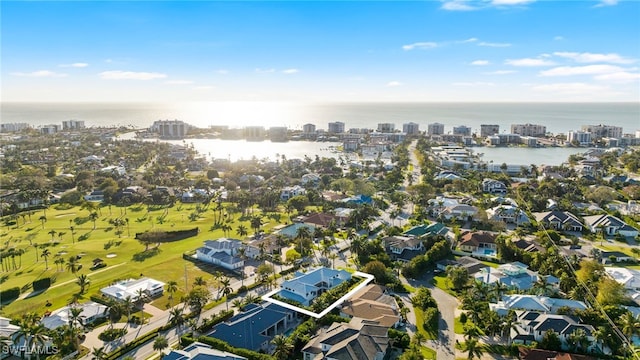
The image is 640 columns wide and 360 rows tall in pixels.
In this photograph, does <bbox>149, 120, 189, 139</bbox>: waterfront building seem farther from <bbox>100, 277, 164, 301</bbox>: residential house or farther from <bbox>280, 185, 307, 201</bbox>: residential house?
<bbox>100, 277, 164, 301</bbox>: residential house

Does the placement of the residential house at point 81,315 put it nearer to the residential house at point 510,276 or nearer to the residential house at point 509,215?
the residential house at point 510,276

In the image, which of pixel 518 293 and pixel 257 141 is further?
pixel 257 141

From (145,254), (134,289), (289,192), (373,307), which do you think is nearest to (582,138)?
(289,192)

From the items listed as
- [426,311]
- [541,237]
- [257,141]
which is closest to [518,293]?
[426,311]

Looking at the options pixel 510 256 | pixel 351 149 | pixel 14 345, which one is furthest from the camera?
pixel 351 149

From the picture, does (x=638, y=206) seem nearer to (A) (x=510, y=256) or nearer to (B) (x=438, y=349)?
(A) (x=510, y=256)
